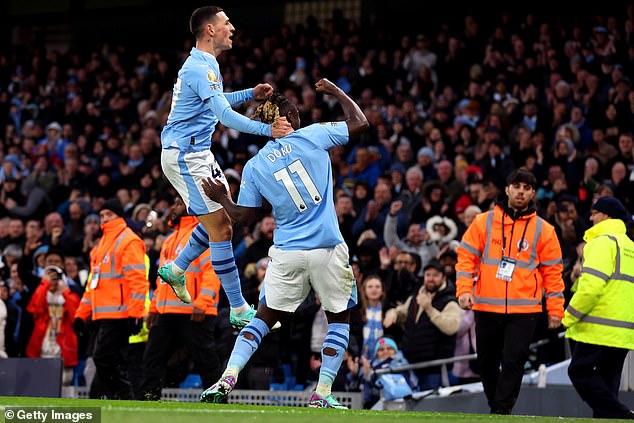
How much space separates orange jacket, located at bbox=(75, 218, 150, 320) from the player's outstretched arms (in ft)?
10.5

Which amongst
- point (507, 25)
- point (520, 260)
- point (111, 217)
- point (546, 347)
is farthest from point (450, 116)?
point (520, 260)

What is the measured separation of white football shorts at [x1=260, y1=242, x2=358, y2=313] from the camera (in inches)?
317

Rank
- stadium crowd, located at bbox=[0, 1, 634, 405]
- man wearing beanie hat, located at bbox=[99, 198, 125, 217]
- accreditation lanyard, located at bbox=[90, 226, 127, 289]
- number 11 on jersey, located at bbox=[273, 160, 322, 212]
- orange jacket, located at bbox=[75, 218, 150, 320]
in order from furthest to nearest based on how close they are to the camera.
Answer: stadium crowd, located at bbox=[0, 1, 634, 405] → man wearing beanie hat, located at bbox=[99, 198, 125, 217] → accreditation lanyard, located at bbox=[90, 226, 127, 289] → orange jacket, located at bbox=[75, 218, 150, 320] → number 11 on jersey, located at bbox=[273, 160, 322, 212]

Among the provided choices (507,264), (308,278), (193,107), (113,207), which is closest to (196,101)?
(193,107)

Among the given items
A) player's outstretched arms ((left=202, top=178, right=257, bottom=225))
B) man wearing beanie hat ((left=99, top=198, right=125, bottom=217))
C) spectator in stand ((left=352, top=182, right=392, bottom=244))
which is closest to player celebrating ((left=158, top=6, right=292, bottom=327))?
player's outstretched arms ((left=202, top=178, right=257, bottom=225))

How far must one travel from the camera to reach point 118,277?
38.5 feet

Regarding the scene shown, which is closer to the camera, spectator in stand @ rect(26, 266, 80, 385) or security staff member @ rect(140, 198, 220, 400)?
security staff member @ rect(140, 198, 220, 400)

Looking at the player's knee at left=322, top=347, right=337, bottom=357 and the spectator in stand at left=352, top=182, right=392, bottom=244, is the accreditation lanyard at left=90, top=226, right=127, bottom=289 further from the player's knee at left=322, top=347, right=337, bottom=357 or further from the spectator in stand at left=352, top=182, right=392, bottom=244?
the spectator in stand at left=352, top=182, right=392, bottom=244

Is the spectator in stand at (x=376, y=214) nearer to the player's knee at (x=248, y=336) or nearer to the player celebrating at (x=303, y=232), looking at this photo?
the player celebrating at (x=303, y=232)

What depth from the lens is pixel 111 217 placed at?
1189cm

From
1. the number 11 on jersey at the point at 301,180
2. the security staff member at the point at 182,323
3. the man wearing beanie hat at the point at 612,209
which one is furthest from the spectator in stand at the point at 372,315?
the number 11 on jersey at the point at 301,180

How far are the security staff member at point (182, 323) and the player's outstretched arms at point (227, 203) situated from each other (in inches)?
101

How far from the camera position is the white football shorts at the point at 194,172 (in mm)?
8859

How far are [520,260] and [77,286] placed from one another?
7.09 metres
